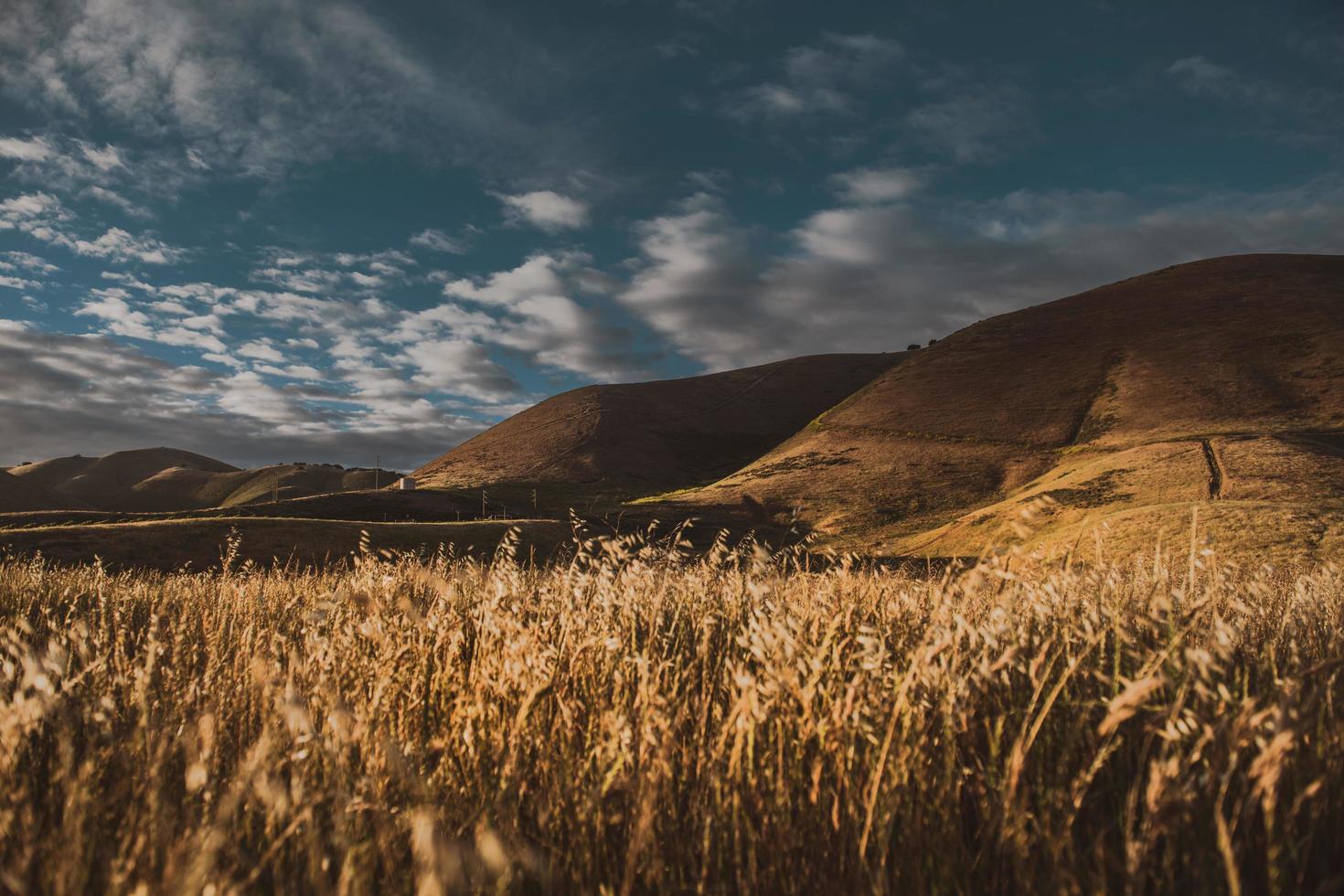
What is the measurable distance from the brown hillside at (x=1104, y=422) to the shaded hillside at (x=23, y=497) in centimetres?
12958

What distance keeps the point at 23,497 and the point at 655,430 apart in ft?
380

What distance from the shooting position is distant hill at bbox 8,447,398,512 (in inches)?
6220

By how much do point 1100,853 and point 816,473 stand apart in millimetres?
62853

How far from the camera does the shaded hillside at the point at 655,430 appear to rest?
93.7 m

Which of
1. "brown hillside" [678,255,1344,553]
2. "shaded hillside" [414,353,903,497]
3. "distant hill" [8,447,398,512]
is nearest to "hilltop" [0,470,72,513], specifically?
"distant hill" [8,447,398,512]

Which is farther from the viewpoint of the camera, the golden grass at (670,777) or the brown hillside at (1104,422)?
the brown hillside at (1104,422)

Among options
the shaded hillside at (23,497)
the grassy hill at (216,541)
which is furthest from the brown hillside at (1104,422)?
the shaded hillside at (23,497)

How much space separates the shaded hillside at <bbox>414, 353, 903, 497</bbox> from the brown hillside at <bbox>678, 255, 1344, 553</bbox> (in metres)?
23.4

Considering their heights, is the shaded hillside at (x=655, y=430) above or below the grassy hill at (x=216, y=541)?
above

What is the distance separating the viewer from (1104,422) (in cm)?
6016

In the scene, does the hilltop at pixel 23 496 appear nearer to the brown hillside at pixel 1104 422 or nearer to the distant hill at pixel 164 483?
the distant hill at pixel 164 483

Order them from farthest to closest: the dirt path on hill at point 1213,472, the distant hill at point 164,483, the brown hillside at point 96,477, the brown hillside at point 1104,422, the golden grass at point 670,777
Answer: the brown hillside at point 96,477 < the distant hill at point 164,483 < the brown hillside at point 1104,422 < the dirt path on hill at point 1213,472 < the golden grass at point 670,777

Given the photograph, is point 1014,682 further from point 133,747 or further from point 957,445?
point 957,445

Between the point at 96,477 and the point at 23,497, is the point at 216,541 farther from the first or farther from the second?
the point at 96,477
